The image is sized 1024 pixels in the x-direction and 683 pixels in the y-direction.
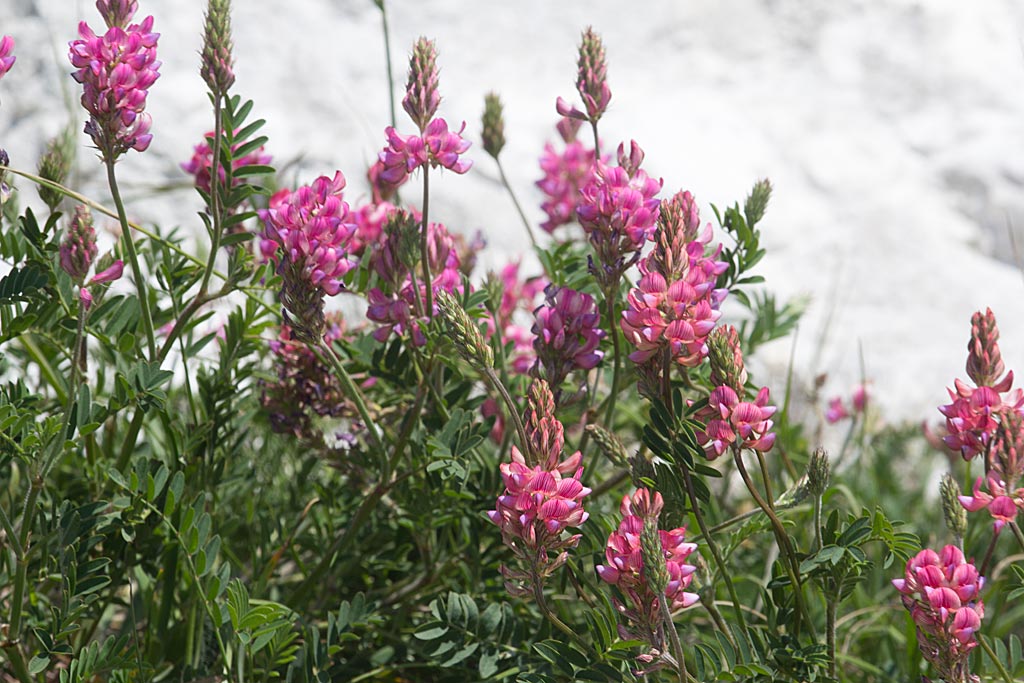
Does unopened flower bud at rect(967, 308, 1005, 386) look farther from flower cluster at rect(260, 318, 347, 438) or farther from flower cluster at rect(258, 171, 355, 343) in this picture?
flower cluster at rect(260, 318, 347, 438)

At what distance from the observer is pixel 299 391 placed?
75.8 inches

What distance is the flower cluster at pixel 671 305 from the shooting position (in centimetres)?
129

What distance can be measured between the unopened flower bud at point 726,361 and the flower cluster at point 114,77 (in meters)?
0.82

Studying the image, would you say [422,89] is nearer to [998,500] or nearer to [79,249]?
[79,249]

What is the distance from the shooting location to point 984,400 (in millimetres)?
1335

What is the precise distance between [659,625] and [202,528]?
2.26 ft

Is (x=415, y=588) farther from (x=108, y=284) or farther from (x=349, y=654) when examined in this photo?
(x=108, y=284)

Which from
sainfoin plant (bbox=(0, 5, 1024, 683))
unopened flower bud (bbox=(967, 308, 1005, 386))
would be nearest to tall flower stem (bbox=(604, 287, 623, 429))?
sainfoin plant (bbox=(0, 5, 1024, 683))

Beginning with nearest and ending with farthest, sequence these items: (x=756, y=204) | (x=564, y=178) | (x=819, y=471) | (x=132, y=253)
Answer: (x=819, y=471), (x=132, y=253), (x=756, y=204), (x=564, y=178)

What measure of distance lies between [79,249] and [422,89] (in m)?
0.54

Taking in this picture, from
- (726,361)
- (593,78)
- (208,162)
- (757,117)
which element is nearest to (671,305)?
(726,361)

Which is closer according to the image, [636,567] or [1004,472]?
[636,567]

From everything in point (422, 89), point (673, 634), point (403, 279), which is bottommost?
point (673, 634)

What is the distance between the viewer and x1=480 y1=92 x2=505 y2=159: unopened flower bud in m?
2.12
